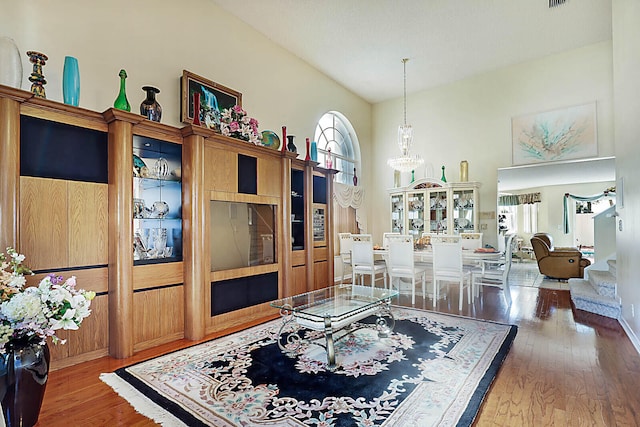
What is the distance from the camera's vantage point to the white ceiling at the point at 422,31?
165 inches

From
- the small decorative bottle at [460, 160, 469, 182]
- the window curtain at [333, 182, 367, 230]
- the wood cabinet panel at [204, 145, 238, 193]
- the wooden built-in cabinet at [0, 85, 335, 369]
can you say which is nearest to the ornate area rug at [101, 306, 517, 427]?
the wooden built-in cabinet at [0, 85, 335, 369]

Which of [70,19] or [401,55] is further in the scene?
[401,55]

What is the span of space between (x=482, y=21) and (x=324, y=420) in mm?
5158

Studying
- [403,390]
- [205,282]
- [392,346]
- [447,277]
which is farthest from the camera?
[447,277]

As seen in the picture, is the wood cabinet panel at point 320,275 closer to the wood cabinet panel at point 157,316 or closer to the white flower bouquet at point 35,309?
the wood cabinet panel at point 157,316

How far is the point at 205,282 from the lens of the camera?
3275 millimetres

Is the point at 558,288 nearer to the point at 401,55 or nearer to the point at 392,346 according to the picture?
the point at 392,346

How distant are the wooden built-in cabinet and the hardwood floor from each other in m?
0.41

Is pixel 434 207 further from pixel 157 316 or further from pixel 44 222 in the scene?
pixel 44 222

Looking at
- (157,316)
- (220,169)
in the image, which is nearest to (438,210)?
(220,169)

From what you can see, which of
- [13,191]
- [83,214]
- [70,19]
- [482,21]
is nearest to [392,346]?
[83,214]

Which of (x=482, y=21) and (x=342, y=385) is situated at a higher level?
(x=482, y=21)

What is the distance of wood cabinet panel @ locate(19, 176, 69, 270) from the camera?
A: 93.6 inches

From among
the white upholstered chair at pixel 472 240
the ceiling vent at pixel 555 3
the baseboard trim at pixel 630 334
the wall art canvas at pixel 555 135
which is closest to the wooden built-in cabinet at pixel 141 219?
the white upholstered chair at pixel 472 240
